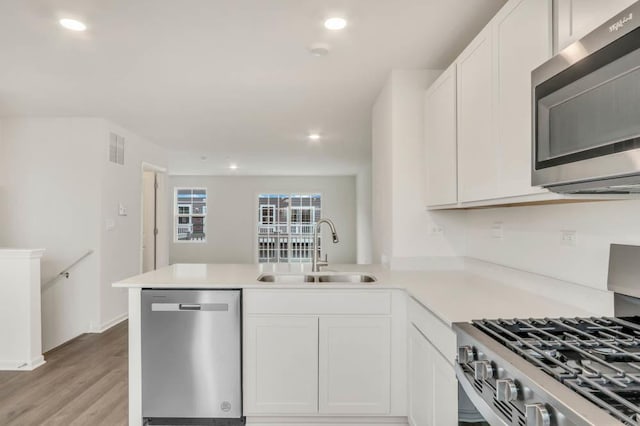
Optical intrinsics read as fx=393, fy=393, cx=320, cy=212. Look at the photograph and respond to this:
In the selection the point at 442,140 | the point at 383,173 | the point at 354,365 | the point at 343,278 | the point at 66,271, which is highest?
the point at 442,140

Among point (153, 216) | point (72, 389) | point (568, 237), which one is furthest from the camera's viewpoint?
point (153, 216)

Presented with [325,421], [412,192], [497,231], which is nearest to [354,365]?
[325,421]

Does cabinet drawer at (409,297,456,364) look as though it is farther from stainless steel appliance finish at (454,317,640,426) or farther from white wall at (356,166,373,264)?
white wall at (356,166,373,264)

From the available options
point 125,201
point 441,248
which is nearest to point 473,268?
point 441,248

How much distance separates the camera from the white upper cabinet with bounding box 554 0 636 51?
108 cm

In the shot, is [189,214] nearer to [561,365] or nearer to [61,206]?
[61,206]

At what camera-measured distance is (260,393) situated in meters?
2.31

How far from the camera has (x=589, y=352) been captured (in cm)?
100

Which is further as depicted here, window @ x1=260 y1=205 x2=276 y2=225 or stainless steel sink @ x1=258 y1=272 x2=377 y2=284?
window @ x1=260 y1=205 x2=276 y2=225

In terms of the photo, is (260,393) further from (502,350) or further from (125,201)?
(125,201)

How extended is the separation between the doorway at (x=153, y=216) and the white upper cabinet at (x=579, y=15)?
5.76 metres

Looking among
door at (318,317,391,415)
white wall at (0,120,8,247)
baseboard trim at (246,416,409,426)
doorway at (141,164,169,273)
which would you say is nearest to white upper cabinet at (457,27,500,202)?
door at (318,317,391,415)

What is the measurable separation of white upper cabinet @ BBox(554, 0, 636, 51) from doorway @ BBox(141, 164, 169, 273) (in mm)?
5761

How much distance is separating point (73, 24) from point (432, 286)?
2481mm
